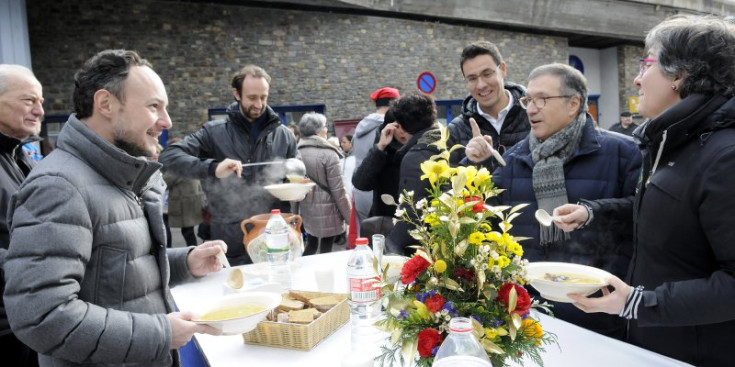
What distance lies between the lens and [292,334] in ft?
5.71

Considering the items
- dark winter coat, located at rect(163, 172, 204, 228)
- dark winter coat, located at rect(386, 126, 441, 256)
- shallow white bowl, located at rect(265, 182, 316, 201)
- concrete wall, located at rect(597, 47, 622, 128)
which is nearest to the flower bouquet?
dark winter coat, located at rect(386, 126, 441, 256)

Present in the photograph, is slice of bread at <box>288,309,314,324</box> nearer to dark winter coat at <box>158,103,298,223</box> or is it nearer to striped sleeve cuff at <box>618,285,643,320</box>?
striped sleeve cuff at <box>618,285,643,320</box>

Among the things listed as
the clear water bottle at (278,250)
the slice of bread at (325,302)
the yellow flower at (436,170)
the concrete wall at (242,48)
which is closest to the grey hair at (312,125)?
the clear water bottle at (278,250)

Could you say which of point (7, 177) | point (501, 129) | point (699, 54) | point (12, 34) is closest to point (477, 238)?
point (699, 54)

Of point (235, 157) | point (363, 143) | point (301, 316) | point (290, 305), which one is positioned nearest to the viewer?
point (301, 316)

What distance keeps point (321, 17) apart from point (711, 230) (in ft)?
40.0

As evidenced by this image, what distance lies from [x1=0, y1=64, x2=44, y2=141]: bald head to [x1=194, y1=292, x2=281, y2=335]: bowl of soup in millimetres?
1745

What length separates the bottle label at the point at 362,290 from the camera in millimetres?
1573

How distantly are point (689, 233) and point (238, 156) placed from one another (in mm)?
2840

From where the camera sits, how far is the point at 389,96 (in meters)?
5.09

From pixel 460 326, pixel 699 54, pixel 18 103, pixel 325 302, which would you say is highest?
pixel 18 103

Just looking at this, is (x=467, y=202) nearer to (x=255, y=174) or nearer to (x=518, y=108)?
(x=518, y=108)

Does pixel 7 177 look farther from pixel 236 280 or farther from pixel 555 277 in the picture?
pixel 555 277

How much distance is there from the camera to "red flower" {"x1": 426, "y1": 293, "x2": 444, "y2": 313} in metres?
1.14
